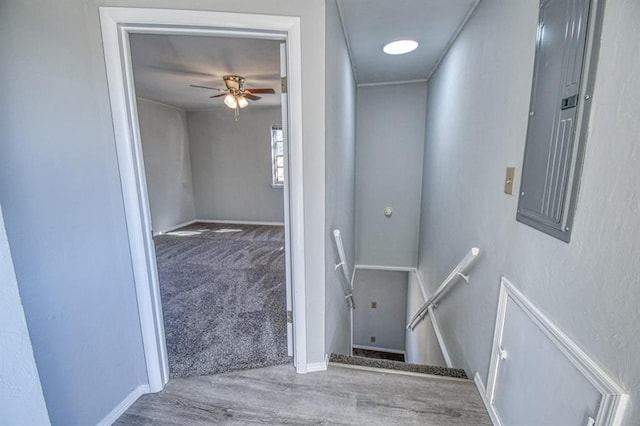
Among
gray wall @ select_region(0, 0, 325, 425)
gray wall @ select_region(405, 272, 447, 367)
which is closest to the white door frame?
gray wall @ select_region(0, 0, 325, 425)

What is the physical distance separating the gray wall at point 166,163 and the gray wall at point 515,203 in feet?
15.1

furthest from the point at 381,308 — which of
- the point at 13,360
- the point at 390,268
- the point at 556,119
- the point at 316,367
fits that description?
the point at 13,360

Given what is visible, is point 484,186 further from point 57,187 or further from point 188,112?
point 188,112

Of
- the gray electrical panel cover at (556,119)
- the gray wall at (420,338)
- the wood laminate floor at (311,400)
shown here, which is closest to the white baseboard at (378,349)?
the gray wall at (420,338)

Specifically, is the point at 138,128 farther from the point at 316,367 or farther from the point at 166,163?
the point at 166,163

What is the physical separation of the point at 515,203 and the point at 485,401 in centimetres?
107

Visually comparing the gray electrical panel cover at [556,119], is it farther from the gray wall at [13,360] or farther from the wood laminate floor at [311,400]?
the gray wall at [13,360]

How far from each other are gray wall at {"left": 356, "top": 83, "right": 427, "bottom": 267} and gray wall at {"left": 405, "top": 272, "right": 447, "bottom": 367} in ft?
1.60

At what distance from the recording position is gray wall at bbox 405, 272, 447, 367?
2627 mm

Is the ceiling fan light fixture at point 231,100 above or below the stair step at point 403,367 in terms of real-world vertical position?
above

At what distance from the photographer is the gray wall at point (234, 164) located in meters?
5.42

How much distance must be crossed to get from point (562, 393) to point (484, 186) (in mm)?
1030

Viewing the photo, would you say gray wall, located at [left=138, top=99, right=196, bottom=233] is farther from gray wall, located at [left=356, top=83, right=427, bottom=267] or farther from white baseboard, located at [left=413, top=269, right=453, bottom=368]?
white baseboard, located at [left=413, top=269, right=453, bottom=368]

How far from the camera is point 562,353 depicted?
0.87 metres
